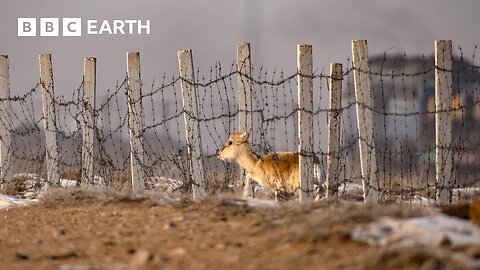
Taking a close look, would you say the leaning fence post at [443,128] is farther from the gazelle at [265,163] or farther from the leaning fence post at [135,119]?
the leaning fence post at [135,119]

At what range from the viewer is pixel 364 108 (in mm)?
14898

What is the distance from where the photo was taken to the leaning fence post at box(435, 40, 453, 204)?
49.9ft

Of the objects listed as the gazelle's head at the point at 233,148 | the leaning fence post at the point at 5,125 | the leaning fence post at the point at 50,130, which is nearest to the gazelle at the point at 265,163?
the gazelle's head at the point at 233,148

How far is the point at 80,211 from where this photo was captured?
34.4 feet

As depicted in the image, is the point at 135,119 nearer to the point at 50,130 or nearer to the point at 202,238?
the point at 50,130

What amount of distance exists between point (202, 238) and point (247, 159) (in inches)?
331

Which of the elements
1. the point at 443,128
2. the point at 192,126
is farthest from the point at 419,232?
the point at 192,126

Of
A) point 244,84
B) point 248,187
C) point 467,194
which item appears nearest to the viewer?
point 244,84

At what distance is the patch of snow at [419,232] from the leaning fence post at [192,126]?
26.9ft

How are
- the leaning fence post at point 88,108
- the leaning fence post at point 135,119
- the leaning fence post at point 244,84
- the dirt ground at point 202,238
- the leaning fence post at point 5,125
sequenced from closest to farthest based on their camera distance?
the dirt ground at point 202,238 → the leaning fence post at point 244,84 → the leaning fence post at point 135,119 → the leaning fence post at point 88,108 → the leaning fence post at point 5,125

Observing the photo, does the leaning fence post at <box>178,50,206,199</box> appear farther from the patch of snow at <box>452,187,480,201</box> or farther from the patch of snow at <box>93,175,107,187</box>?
the patch of snow at <box>452,187,480,201</box>

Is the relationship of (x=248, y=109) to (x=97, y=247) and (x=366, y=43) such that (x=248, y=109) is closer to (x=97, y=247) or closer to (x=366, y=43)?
(x=366, y=43)

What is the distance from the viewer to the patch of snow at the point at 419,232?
261 inches

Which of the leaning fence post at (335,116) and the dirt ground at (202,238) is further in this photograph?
the leaning fence post at (335,116)
